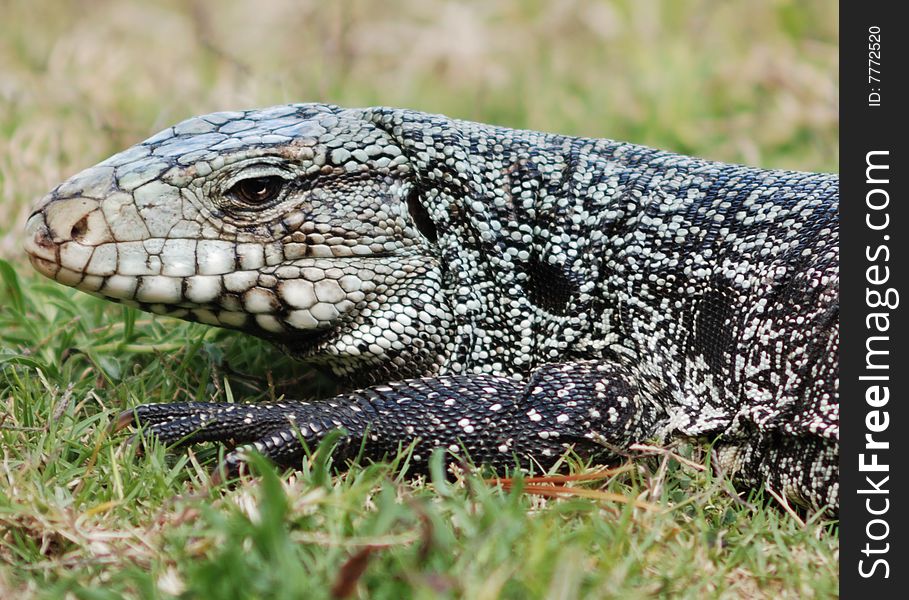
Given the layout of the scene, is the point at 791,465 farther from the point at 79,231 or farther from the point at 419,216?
the point at 79,231

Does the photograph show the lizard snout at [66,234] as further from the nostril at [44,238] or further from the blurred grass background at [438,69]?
the blurred grass background at [438,69]

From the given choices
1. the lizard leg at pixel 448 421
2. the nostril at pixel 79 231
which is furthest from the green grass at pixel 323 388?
the nostril at pixel 79 231

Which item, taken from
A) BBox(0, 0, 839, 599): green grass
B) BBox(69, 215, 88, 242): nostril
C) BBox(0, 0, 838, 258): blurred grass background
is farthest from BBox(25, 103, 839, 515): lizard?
BBox(0, 0, 838, 258): blurred grass background

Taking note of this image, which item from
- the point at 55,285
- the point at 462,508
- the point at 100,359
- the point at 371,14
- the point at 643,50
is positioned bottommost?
the point at 462,508

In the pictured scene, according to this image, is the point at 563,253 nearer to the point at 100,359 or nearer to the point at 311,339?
the point at 311,339

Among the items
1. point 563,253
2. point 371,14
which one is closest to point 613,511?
point 563,253

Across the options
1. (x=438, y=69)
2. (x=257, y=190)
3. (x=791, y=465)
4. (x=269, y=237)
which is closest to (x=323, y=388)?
(x=269, y=237)
